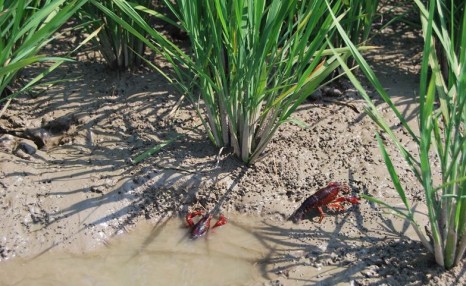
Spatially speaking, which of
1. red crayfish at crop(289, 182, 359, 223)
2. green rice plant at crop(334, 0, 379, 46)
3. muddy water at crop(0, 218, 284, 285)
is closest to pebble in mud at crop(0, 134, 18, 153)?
muddy water at crop(0, 218, 284, 285)

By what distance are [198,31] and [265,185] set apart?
75 centimetres

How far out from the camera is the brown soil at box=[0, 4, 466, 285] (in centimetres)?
307

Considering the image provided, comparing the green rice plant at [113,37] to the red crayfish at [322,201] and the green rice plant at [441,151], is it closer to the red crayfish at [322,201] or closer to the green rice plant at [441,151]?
the red crayfish at [322,201]

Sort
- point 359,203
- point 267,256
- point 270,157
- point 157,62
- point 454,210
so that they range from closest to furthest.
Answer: point 454,210 < point 267,256 < point 359,203 < point 270,157 < point 157,62

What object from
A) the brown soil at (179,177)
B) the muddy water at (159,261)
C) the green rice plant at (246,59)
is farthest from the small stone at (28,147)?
the green rice plant at (246,59)

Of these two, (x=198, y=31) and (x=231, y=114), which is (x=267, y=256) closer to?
(x=231, y=114)

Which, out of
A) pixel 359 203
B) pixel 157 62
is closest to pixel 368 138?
pixel 359 203

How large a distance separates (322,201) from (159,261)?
28.7 inches

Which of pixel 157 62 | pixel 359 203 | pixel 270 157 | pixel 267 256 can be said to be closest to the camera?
pixel 267 256

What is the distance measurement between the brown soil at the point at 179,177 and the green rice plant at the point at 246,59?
169 mm

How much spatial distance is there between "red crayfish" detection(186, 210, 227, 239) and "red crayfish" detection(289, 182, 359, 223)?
1.01 ft

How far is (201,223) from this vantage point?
129 inches

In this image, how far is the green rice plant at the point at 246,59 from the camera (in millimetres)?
3094

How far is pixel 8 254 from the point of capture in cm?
315
